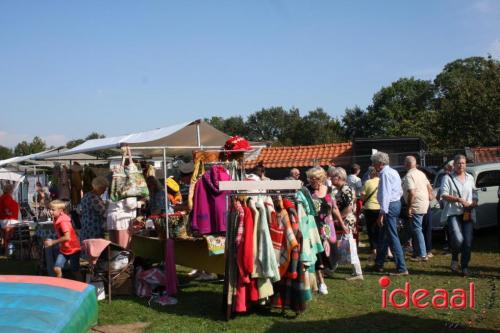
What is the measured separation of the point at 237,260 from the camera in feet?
17.4

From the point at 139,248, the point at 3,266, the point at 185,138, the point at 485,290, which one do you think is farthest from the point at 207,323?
the point at 3,266

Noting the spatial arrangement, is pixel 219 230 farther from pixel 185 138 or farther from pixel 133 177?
pixel 185 138

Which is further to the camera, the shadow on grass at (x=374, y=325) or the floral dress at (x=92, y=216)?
the floral dress at (x=92, y=216)

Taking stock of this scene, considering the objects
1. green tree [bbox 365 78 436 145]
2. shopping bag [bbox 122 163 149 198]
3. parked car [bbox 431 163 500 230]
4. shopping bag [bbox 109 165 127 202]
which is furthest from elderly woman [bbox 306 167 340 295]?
green tree [bbox 365 78 436 145]

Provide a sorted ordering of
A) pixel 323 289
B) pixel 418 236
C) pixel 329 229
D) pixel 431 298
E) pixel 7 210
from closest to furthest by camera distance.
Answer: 1. pixel 431 298
2. pixel 323 289
3. pixel 329 229
4. pixel 418 236
5. pixel 7 210

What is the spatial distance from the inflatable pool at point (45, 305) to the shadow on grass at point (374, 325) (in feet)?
6.13

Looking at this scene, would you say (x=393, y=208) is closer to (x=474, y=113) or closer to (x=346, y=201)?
(x=346, y=201)

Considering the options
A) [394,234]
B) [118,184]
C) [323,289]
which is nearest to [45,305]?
[118,184]

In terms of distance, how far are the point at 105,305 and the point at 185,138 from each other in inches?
161

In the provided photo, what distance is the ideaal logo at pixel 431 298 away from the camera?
580 centimetres

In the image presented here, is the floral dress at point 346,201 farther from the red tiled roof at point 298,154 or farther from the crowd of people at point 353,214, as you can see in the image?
the red tiled roof at point 298,154

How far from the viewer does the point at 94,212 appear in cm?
766

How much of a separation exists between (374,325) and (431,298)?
121 centimetres

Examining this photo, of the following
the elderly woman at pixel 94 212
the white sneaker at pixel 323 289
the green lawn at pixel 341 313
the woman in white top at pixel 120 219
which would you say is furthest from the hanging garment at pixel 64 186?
Answer: the white sneaker at pixel 323 289
